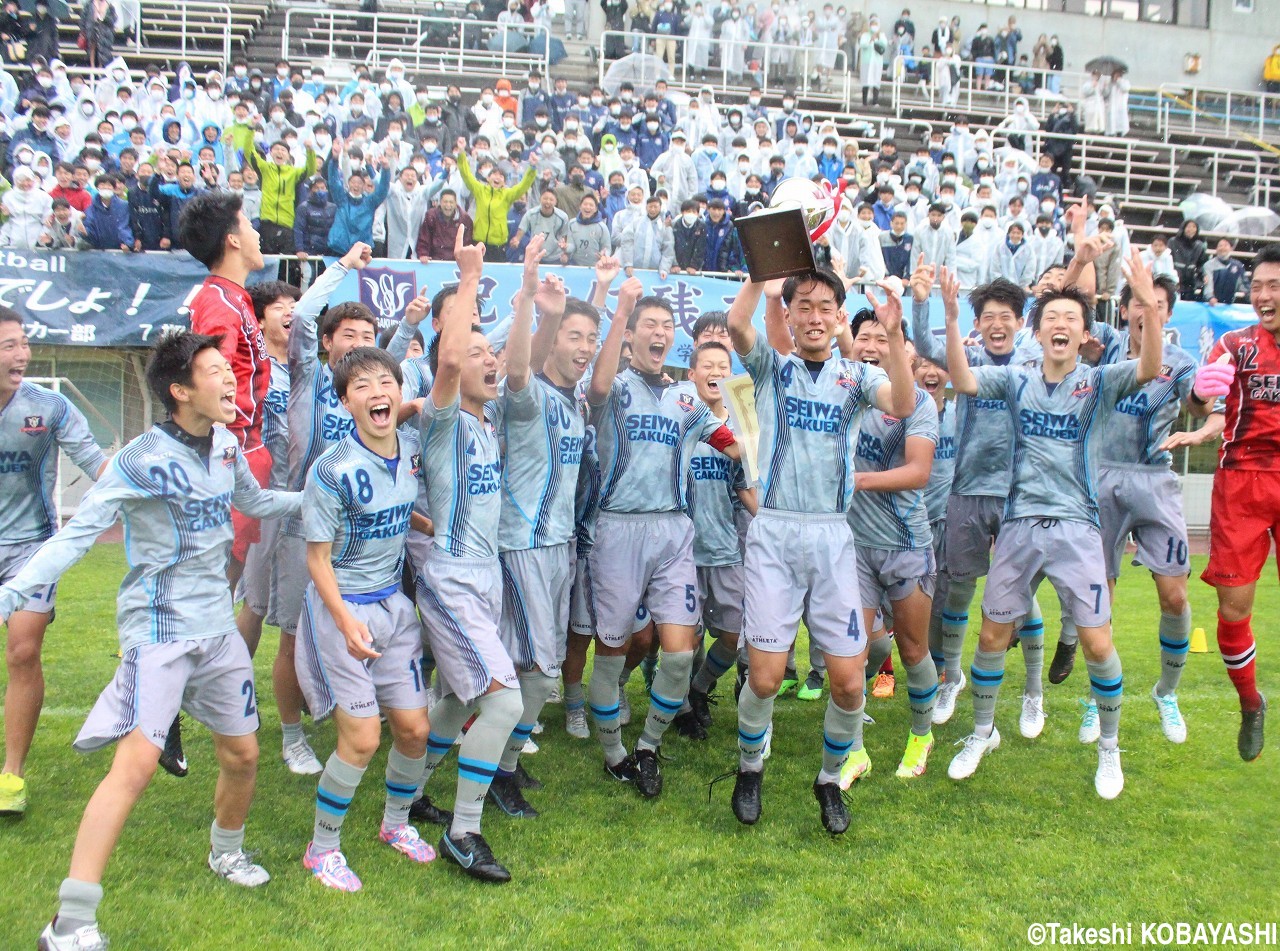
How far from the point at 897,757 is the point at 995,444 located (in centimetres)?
190

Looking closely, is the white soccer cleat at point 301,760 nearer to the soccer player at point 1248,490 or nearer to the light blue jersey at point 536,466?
the light blue jersey at point 536,466

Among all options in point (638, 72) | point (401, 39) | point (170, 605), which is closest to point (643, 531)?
point (170, 605)

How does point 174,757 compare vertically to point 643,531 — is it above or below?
below

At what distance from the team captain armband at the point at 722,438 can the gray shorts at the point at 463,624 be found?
5.54 feet

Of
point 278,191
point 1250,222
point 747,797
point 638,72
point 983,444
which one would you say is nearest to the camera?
point 747,797

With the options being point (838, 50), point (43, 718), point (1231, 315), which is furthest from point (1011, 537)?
point (838, 50)

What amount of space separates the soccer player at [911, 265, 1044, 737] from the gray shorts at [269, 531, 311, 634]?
139 inches

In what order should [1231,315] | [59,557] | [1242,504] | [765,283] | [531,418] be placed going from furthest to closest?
[1231,315]
[1242,504]
[531,418]
[765,283]
[59,557]

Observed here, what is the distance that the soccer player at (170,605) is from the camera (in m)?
3.69

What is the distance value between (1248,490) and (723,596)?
266 cm

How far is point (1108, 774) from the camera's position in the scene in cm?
534

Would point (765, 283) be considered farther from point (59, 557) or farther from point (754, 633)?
point (59, 557)

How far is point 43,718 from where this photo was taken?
605 centimetres

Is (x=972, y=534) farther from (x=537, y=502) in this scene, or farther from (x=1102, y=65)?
(x=1102, y=65)
